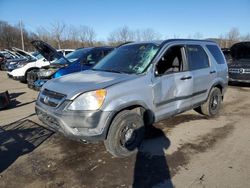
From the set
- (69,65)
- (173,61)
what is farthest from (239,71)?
(69,65)

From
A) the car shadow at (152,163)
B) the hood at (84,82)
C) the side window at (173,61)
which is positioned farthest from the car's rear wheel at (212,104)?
the hood at (84,82)

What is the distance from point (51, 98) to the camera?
155 inches

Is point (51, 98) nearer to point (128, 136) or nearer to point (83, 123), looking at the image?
point (83, 123)

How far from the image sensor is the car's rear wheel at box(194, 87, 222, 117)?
237 inches

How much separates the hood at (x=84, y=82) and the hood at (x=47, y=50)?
512 cm

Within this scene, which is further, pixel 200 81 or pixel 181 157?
pixel 200 81

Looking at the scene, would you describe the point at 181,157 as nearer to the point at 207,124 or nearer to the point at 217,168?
the point at 217,168

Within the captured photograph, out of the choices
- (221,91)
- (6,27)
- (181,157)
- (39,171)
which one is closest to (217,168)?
(181,157)

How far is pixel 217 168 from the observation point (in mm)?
3654

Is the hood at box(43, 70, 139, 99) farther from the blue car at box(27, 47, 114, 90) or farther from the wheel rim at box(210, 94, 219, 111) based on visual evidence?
the blue car at box(27, 47, 114, 90)

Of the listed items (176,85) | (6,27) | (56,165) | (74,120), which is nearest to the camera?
(74,120)

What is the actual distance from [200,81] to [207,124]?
3.48 feet

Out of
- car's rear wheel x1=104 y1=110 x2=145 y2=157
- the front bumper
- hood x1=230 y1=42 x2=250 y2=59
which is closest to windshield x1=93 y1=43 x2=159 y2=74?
car's rear wheel x1=104 y1=110 x2=145 y2=157

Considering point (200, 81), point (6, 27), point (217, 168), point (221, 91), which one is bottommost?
point (217, 168)
